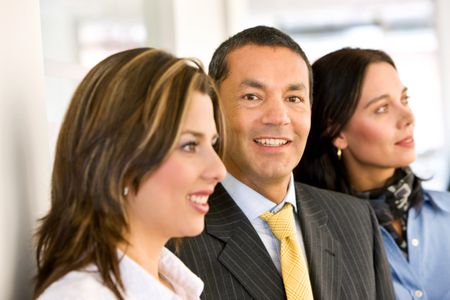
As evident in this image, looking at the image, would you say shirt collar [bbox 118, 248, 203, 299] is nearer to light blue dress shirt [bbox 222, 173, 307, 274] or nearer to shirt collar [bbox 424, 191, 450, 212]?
light blue dress shirt [bbox 222, 173, 307, 274]

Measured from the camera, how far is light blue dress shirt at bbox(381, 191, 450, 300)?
2434 millimetres

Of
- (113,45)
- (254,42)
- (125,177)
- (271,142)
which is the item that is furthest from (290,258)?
(113,45)

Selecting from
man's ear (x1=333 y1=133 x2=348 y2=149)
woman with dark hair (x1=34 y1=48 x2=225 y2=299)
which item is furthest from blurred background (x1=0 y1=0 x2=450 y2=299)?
man's ear (x1=333 y1=133 x2=348 y2=149)

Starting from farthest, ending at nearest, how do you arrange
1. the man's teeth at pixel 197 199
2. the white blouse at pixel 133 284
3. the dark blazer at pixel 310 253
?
the dark blazer at pixel 310 253 → the man's teeth at pixel 197 199 → the white blouse at pixel 133 284

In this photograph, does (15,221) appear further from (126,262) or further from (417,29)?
(417,29)

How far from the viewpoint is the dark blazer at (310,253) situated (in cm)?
180

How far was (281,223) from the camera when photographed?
1.92 meters

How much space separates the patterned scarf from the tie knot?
0.66 m

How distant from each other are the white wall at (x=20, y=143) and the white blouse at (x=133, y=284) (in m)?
0.18

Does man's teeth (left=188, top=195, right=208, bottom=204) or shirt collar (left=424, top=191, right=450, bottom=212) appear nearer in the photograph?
man's teeth (left=188, top=195, right=208, bottom=204)

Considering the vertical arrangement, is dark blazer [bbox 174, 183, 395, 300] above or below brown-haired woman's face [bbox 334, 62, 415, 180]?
below

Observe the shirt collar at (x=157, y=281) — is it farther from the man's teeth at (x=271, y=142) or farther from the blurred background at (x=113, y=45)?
the man's teeth at (x=271, y=142)

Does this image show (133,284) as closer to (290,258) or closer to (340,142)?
(290,258)

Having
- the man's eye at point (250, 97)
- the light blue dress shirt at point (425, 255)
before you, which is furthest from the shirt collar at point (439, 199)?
the man's eye at point (250, 97)
